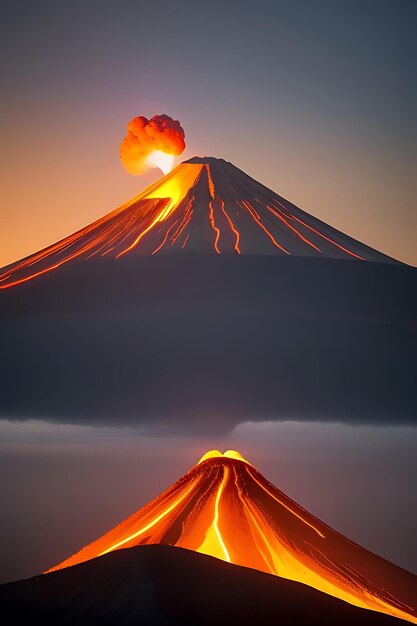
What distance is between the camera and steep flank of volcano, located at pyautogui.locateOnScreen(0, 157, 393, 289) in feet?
123

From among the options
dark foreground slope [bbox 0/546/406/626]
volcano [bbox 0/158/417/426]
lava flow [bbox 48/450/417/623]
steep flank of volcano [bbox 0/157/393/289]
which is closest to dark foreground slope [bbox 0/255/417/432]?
volcano [bbox 0/158/417/426]

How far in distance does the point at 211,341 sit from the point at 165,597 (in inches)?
766

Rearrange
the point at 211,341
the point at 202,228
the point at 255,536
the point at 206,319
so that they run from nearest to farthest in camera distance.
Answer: the point at 255,536 → the point at 211,341 → the point at 206,319 → the point at 202,228

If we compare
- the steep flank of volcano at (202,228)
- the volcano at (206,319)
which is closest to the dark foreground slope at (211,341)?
the volcano at (206,319)

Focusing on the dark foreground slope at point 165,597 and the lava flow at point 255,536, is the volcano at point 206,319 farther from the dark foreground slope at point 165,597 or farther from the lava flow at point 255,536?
the dark foreground slope at point 165,597

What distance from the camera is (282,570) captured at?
10461 mm

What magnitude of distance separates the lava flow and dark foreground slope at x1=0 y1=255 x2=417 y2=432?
32.1 ft

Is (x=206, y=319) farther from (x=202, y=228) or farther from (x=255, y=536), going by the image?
(x=255, y=536)

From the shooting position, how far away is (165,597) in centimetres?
884

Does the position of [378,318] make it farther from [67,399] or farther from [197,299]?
[67,399]

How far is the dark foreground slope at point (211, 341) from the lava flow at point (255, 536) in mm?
9771

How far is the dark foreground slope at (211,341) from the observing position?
79.6ft

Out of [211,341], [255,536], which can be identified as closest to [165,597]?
[255,536]

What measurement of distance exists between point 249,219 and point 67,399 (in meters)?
18.3
